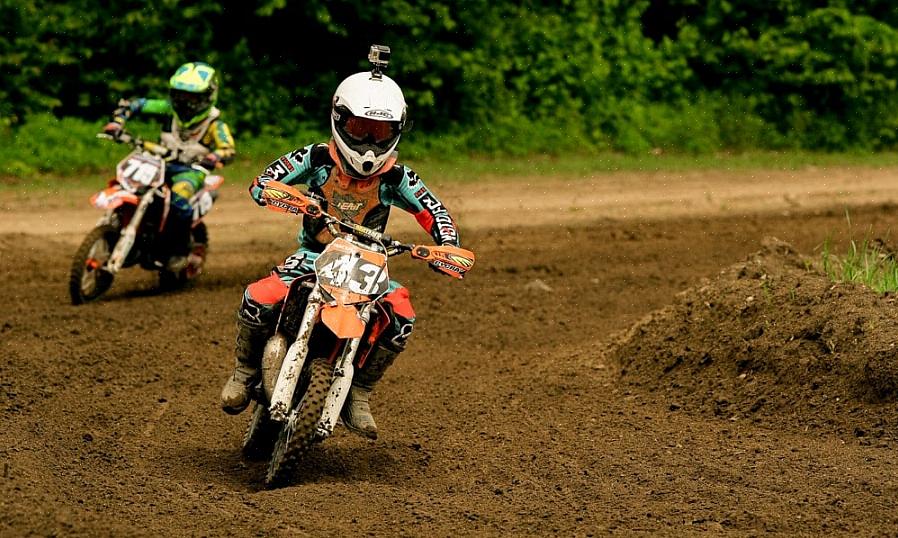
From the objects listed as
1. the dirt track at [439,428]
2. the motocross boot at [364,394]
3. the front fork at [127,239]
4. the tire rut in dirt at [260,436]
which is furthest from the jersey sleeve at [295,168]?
the front fork at [127,239]

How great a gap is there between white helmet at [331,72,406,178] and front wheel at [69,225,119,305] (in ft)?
15.5

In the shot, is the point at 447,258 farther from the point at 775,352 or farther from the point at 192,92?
the point at 192,92

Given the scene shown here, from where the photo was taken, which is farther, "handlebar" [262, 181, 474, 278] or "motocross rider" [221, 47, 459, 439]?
"motocross rider" [221, 47, 459, 439]

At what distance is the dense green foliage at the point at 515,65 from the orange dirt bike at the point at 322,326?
11.8m

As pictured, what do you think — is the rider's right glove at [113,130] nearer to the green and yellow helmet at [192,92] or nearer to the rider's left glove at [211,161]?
the green and yellow helmet at [192,92]

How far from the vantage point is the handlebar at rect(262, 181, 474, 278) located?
6660mm

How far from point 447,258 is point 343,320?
0.65m

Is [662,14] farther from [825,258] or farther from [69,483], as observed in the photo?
[69,483]

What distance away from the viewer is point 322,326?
6688 millimetres

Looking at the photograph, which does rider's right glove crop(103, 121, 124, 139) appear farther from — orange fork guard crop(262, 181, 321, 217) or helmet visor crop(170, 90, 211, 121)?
orange fork guard crop(262, 181, 321, 217)

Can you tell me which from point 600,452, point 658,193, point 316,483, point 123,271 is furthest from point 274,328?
point 658,193

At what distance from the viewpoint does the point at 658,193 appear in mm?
17906

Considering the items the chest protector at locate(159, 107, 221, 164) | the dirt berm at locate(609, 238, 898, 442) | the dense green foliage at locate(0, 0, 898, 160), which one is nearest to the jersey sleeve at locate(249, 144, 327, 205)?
the dirt berm at locate(609, 238, 898, 442)

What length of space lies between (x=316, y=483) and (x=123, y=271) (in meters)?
6.94
